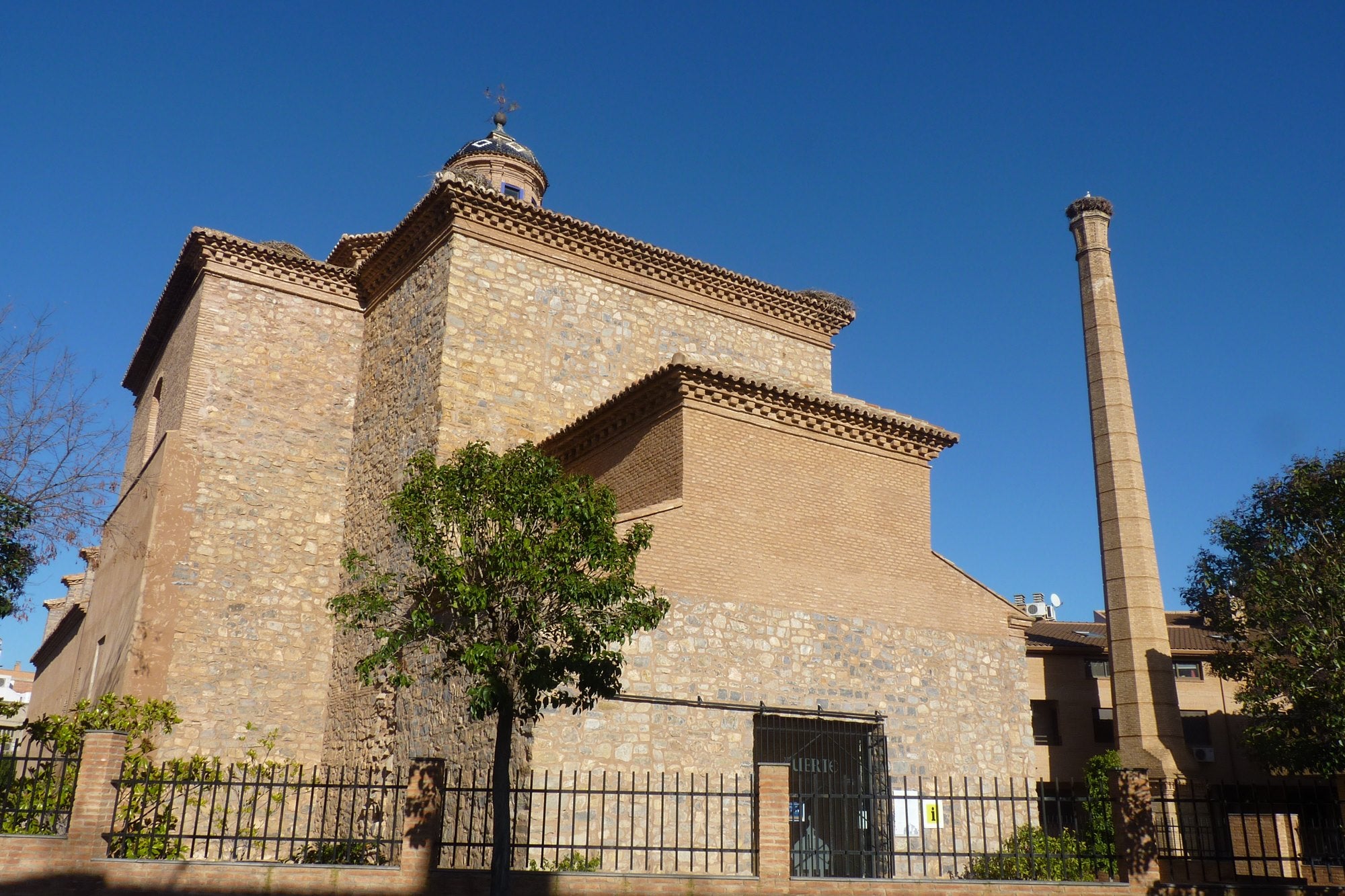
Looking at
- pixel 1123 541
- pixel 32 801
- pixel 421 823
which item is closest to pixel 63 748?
pixel 32 801

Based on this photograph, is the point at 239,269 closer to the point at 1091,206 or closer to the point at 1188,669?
the point at 1091,206

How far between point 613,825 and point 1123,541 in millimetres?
13176

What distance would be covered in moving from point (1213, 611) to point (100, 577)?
68.9ft

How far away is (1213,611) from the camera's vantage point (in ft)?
70.1

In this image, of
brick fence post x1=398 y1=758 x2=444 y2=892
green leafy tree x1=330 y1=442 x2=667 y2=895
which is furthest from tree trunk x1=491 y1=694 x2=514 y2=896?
brick fence post x1=398 y1=758 x2=444 y2=892

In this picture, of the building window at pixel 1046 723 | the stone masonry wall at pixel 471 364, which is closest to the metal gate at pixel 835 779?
the stone masonry wall at pixel 471 364

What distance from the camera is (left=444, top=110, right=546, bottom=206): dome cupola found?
2067cm

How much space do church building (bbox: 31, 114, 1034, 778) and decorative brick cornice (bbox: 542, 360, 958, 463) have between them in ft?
0.12

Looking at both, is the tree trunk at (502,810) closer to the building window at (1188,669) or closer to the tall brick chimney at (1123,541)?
the tall brick chimney at (1123,541)

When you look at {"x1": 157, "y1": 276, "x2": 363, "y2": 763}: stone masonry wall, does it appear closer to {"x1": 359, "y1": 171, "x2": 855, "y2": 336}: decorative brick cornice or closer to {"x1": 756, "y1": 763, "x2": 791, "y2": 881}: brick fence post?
{"x1": 359, "y1": 171, "x2": 855, "y2": 336}: decorative brick cornice

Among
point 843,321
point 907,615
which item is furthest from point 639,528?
point 843,321

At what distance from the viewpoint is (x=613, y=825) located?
10.9 m

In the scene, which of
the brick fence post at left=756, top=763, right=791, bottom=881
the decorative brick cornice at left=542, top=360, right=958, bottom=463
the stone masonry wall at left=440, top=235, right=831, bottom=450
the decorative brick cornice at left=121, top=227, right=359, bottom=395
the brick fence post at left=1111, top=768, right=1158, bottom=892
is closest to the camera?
the brick fence post at left=756, top=763, right=791, bottom=881

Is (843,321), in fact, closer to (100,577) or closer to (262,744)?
(262,744)
